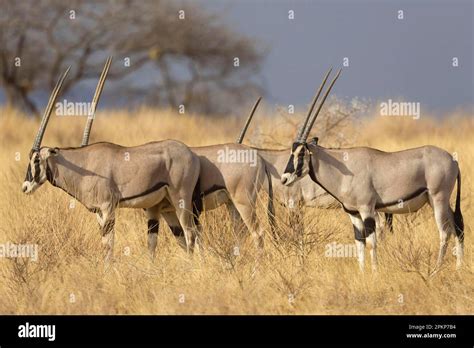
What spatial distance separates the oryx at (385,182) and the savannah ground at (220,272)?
249 mm

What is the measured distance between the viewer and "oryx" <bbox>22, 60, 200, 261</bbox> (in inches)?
364

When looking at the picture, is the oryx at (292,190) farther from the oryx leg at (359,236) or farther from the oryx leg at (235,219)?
the oryx leg at (359,236)

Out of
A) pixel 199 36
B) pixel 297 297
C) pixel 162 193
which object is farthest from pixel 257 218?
pixel 199 36

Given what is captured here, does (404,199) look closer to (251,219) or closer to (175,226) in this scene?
(251,219)

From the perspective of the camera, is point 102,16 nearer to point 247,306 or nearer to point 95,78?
point 95,78

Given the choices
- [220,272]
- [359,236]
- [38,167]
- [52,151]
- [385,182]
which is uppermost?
[52,151]

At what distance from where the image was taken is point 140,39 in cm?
3550

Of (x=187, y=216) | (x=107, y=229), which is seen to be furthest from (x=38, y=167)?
(x=187, y=216)

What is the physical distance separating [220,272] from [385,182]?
1583 mm

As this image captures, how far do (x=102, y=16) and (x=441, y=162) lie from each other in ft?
87.0

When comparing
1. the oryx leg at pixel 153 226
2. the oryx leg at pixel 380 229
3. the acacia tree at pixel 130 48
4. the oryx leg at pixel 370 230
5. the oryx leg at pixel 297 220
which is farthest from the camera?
the acacia tree at pixel 130 48

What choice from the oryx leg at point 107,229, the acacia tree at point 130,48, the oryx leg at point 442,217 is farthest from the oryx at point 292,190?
the acacia tree at point 130,48

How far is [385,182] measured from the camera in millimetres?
9078

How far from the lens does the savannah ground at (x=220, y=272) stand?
26.5 feet
